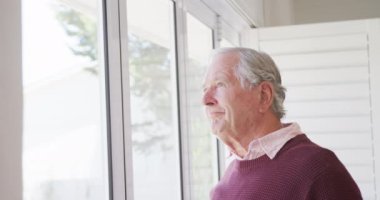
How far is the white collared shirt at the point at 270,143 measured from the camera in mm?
1065

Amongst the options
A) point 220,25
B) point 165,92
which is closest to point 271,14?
point 220,25

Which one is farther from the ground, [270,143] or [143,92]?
[143,92]

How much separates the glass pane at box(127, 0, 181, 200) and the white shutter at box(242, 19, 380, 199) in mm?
986

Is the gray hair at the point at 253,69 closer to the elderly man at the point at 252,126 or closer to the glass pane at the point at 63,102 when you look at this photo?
the elderly man at the point at 252,126

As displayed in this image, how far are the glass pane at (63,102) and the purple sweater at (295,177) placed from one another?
34 cm

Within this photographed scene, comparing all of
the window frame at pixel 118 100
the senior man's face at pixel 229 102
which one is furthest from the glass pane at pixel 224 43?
the senior man's face at pixel 229 102

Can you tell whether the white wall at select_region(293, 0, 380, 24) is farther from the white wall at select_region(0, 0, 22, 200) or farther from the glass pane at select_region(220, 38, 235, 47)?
the white wall at select_region(0, 0, 22, 200)

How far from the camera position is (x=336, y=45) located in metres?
2.50

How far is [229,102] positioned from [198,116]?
957 millimetres

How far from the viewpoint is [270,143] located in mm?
1076

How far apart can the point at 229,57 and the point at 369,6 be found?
9.88 ft

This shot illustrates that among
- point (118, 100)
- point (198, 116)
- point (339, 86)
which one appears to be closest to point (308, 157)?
point (118, 100)

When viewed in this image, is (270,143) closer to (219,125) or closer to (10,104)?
(219,125)

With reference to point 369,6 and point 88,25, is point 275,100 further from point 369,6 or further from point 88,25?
point 369,6
